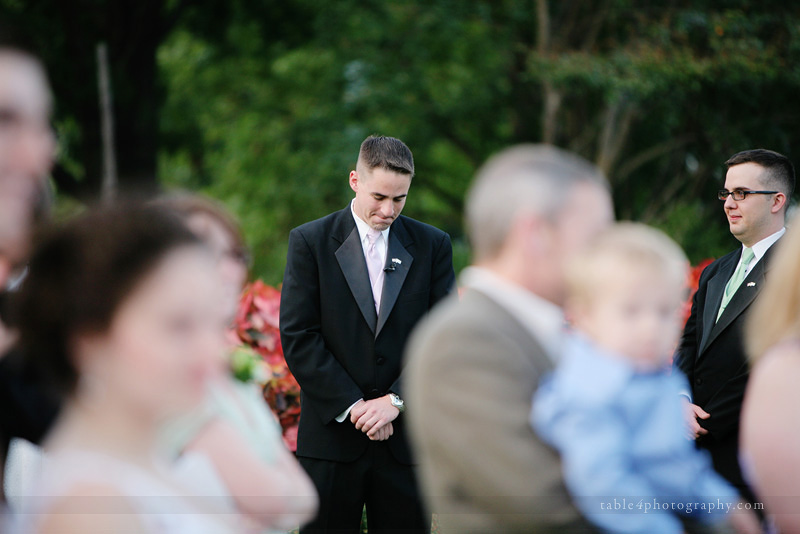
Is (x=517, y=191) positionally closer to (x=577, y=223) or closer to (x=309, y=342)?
(x=577, y=223)

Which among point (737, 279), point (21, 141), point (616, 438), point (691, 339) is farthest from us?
point (691, 339)

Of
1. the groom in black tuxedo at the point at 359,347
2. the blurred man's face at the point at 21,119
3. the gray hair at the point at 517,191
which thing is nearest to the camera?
the blurred man's face at the point at 21,119

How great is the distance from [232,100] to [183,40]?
9.42ft

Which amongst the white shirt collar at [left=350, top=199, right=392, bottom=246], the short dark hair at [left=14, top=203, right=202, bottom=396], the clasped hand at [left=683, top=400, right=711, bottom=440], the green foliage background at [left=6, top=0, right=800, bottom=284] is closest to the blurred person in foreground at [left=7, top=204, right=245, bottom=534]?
the short dark hair at [left=14, top=203, right=202, bottom=396]

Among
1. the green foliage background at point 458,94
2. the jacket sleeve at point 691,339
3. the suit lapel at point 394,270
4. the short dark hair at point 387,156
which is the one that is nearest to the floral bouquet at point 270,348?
the suit lapel at point 394,270

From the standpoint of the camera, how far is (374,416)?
13.5 ft

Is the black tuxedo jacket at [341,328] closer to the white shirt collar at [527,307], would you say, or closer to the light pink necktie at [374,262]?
the light pink necktie at [374,262]

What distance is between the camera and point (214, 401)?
2.29 m

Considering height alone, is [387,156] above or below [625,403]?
above

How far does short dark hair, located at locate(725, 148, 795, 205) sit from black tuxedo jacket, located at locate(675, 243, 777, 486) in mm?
434

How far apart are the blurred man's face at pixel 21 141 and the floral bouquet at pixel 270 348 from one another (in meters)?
3.56

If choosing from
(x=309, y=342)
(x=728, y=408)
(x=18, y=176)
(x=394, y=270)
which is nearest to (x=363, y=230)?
(x=394, y=270)

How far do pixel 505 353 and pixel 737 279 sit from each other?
3144 millimetres

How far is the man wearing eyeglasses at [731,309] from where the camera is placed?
4.38 metres
